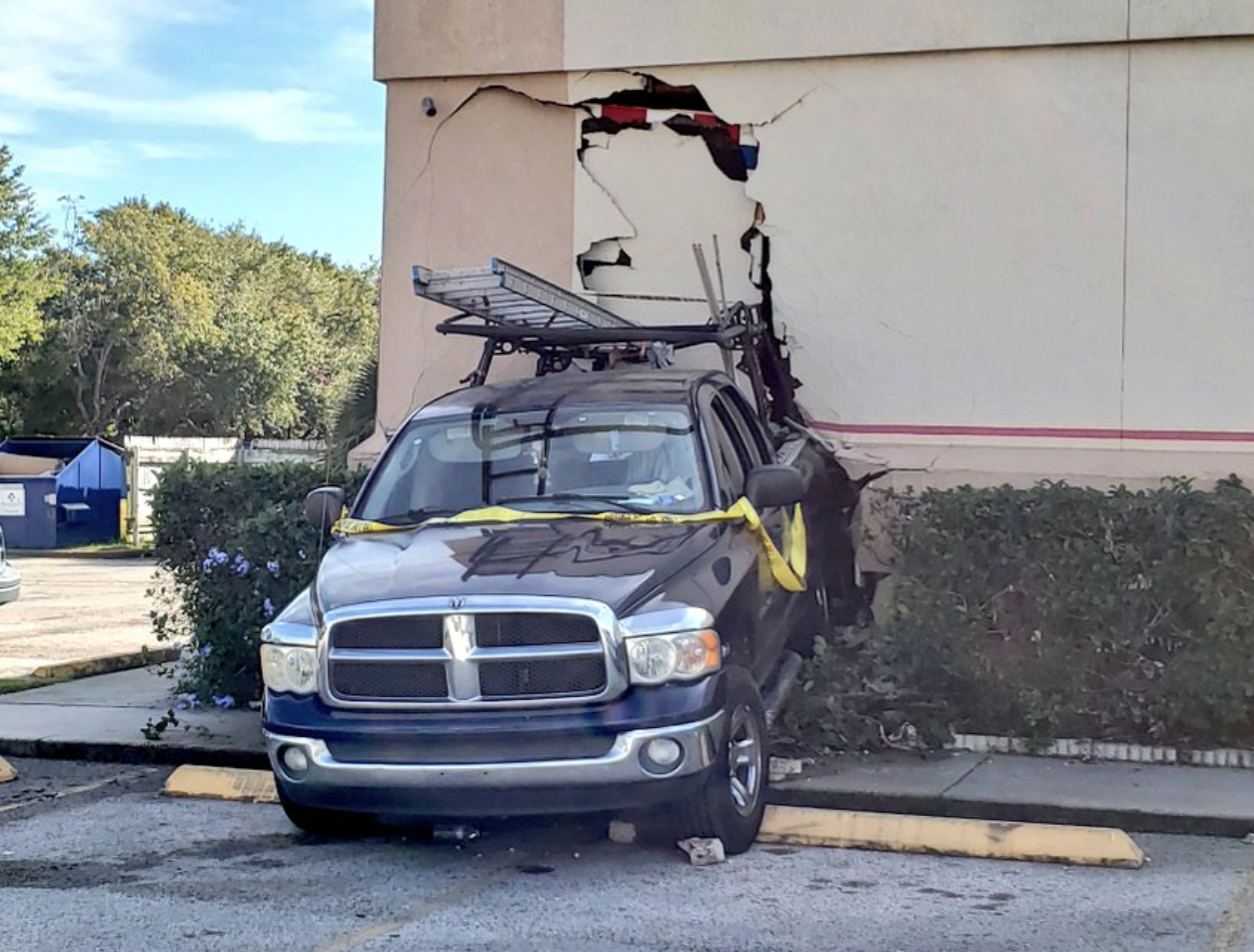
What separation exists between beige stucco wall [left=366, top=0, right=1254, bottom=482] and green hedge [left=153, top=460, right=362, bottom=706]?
2277mm

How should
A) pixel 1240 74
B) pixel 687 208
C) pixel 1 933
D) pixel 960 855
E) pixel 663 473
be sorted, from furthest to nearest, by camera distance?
pixel 687 208, pixel 1240 74, pixel 663 473, pixel 960 855, pixel 1 933

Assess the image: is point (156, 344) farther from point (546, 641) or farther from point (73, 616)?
point (546, 641)

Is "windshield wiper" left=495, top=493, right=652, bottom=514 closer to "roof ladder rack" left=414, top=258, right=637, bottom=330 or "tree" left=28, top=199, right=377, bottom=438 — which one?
"roof ladder rack" left=414, top=258, right=637, bottom=330

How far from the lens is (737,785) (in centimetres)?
631

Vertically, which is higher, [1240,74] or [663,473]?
[1240,74]

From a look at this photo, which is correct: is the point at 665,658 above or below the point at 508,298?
below

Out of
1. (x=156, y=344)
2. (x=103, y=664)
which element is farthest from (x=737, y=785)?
(x=156, y=344)

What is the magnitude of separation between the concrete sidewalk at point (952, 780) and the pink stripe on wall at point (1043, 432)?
290cm

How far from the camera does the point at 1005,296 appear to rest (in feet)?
34.1

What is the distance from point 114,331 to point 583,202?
111ft

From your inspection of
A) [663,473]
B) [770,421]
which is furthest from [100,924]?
[770,421]

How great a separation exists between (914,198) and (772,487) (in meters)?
4.24

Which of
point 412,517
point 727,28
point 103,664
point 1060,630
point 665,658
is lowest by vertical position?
point 103,664

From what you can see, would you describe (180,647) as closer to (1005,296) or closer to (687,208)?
(687,208)
